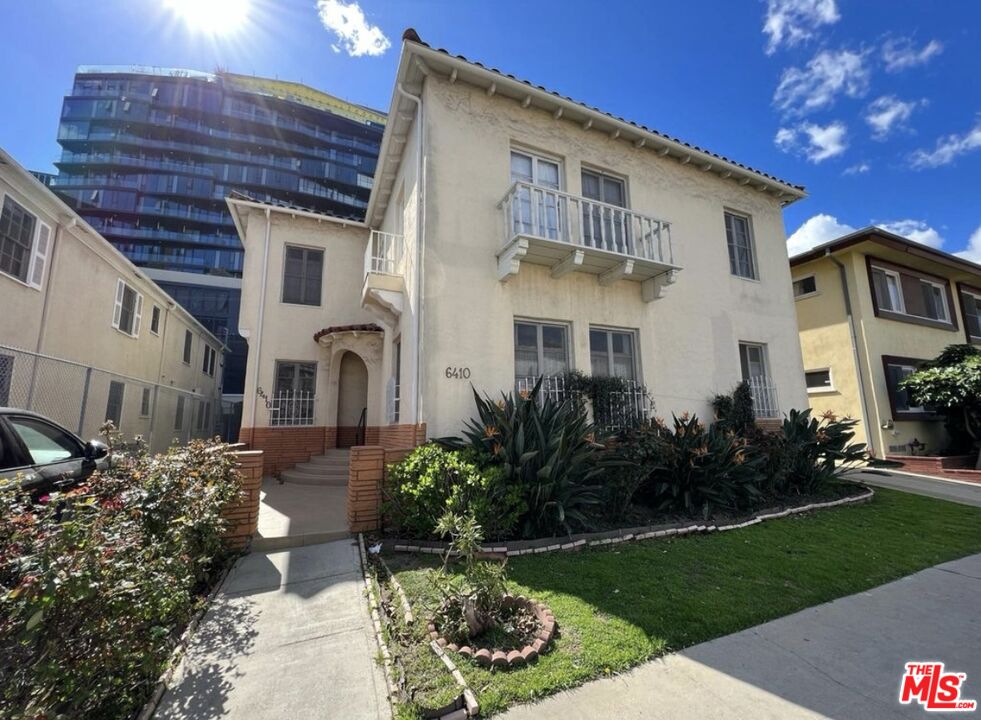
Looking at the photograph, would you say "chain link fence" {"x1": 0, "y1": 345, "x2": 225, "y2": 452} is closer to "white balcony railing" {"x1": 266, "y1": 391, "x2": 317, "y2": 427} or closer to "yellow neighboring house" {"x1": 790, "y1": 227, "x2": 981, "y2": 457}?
"white balcony railing" {"x1": 266, "y1": 391, "x2": 317, "y2": 427}

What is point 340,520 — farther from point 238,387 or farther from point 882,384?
point 238,387

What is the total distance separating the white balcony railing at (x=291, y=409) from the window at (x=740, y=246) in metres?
11.8

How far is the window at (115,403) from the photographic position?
11.2m

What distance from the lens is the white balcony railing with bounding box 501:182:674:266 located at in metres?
7.28

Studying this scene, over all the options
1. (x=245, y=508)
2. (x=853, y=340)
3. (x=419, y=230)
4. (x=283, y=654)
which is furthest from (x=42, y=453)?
(x=853, y=340)

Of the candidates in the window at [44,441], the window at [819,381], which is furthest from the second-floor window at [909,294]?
the window at [44,441]

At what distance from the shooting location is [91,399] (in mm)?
9773

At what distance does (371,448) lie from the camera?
5699 millimetres

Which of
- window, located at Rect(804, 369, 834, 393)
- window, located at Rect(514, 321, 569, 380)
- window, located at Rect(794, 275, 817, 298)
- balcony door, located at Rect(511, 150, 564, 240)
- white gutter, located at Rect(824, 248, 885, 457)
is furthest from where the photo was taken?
window, located at Rect(794, 275, 817, 298)

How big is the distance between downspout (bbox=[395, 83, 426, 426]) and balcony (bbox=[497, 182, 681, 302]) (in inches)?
56.8

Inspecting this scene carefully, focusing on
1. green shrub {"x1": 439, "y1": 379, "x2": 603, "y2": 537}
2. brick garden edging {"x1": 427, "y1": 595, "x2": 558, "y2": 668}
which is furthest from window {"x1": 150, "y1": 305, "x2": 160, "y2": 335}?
brick garden edging {"x1": 427, "y1": 595, "x2": 558, "y2": 668}

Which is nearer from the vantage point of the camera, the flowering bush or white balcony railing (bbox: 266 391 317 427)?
the flowering bush

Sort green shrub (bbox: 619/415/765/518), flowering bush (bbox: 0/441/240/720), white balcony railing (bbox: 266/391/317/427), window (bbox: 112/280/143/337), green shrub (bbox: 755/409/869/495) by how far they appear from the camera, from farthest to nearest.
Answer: window (bbox: 112/280/143/337)
white balcony railing (bbox: 266/391/317/427)
green shrub (bbox: 755/409/869/495)
green shrub (bbox: 619/415/765/518)
flowering bush (bbox: 0/441/240/720)

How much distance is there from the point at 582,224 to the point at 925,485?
10.7 meters
